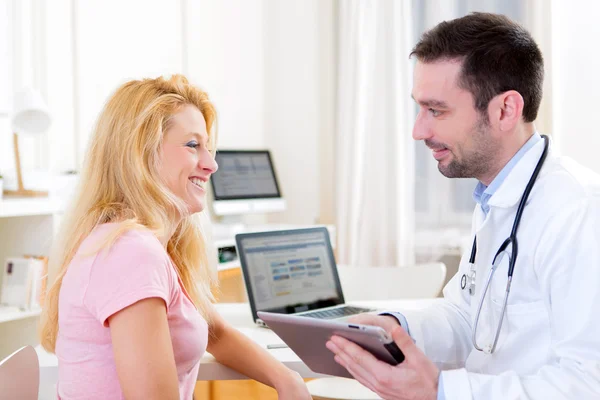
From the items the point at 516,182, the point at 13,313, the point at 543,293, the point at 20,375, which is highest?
the point at 516,182

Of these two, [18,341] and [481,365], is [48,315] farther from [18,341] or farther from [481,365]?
[18,341]

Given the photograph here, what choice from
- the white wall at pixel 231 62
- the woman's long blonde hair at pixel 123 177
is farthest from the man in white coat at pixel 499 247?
the white wall at pixel 231 62

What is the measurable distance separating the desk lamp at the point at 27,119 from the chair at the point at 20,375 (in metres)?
1.72

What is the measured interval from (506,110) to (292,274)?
974 millimetres

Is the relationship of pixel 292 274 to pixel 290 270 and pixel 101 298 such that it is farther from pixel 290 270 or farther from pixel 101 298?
pixel 101 298

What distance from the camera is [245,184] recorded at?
14.9 feet

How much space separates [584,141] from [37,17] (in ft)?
9.63

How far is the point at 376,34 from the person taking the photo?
455 cm

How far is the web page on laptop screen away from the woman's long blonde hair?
0.64m

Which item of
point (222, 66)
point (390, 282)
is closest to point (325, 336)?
point (390, 282)

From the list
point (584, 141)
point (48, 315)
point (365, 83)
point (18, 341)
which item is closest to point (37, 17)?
point (18, 341)

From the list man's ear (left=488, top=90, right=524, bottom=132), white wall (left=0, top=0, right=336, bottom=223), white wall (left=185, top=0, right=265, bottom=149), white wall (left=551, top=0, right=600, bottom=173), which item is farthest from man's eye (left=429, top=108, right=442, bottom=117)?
white wall (left=185, top=0, right=265, bottom=149)

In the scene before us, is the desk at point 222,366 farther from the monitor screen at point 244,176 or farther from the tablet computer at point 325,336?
the monitor screen at point 244,176

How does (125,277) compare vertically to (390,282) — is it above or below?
above
